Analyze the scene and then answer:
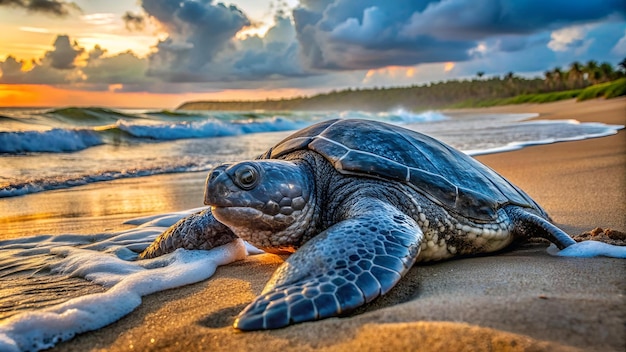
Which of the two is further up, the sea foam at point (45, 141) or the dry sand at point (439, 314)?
the sea foam at point (45, 141)

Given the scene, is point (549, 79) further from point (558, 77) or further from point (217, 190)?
point (217, 190)

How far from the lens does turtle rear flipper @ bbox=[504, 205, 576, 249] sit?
286 cm

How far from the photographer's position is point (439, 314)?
5.42 ft

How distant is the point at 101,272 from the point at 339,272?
1588 mm

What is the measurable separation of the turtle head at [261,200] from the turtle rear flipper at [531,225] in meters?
A: 1.38

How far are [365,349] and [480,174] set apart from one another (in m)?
2.06

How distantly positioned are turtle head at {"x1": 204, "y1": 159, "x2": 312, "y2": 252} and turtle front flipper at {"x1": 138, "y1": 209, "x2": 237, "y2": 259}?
1.77 ft

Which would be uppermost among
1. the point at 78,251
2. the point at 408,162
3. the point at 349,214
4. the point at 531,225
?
the point at 408,162

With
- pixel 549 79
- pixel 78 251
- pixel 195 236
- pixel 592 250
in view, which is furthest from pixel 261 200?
pixel 549 79

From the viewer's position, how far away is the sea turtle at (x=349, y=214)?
183 cm

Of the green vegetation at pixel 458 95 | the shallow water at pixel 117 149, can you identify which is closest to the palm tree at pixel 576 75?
the green vegetation at pixel 458 95

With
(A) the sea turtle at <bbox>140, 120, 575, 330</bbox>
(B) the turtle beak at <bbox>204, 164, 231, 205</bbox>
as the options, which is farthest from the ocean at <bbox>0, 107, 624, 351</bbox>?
(B) the turtle beak at <bbox>204, 164, 231, 205</bbox>

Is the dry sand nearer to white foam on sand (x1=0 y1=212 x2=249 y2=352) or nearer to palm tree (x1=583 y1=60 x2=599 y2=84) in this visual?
white foam on sand (x1=0 y1=212 x2=249 y2=352)

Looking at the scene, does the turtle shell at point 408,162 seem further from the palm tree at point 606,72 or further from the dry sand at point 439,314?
the palm tree at point 606,72
